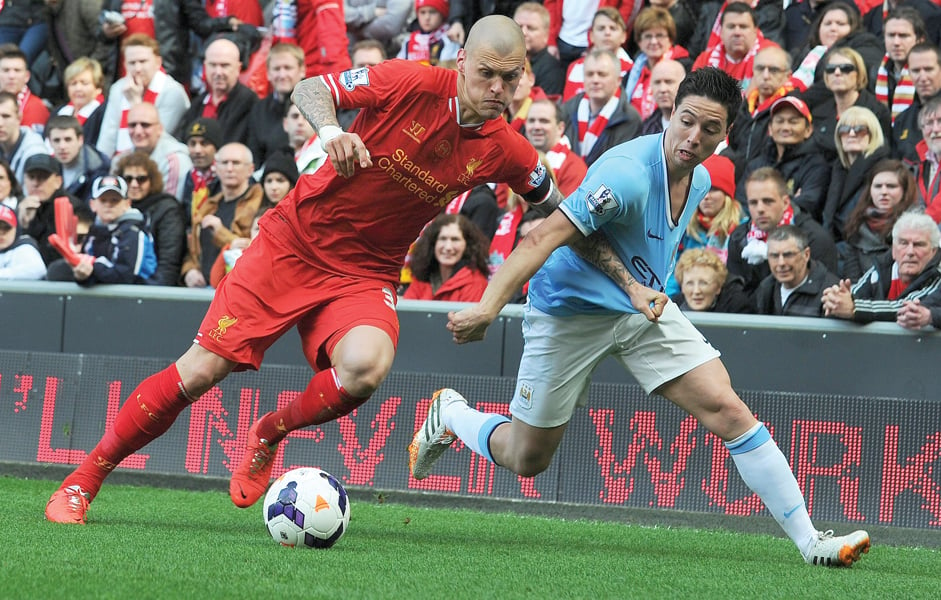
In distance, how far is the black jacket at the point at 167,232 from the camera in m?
10.8

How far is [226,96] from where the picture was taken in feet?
42.0

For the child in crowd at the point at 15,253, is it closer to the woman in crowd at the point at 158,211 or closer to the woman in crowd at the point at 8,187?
the woman in crowd at the point at 8,187

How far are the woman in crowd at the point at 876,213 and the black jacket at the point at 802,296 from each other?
43 cm

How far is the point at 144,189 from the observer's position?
11.2m

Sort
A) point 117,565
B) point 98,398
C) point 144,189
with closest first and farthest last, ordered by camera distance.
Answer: point 117,565, point 98,398, point 144,189

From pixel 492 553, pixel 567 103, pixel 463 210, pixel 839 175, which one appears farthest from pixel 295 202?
pixel 567 103

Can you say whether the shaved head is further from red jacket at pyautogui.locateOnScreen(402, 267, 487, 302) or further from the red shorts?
red jacket at pyautogui.locateOnScreen(402, 267, 487, 302)

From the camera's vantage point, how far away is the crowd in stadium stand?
30.8ft

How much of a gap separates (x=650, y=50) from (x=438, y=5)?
2532 millimetres

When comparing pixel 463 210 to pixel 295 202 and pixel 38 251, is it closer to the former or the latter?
pixel 38 251

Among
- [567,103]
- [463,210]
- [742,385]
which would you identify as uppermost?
[567,103]

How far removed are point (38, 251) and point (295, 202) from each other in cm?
448

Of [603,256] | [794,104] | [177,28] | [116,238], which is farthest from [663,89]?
[177,28]

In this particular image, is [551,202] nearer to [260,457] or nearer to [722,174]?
[260,457]
